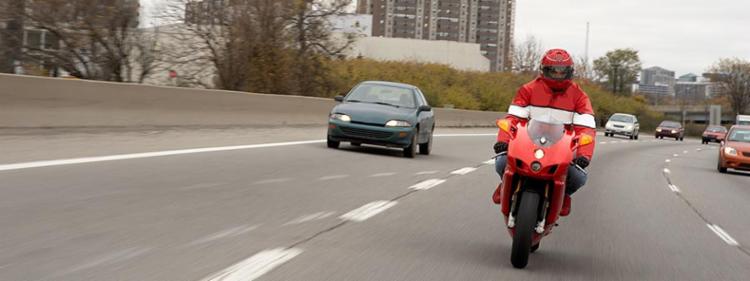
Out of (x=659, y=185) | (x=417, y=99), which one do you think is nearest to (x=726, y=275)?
(x=659, y=185)

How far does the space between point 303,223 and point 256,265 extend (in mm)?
2314

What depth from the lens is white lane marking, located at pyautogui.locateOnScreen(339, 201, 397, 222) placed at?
30.2 feet

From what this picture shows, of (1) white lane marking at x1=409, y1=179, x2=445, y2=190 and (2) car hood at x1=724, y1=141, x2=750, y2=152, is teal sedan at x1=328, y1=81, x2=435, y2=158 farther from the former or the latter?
(2) car hood at x1=724, y1=141, x2=750, y2=152

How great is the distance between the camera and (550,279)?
660cm

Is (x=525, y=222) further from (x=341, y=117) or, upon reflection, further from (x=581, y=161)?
(x=341, y=117)

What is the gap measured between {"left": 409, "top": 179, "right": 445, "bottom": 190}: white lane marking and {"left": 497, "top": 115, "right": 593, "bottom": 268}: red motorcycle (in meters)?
5.85

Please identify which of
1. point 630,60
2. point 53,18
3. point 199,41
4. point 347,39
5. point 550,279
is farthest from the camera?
point 630,60

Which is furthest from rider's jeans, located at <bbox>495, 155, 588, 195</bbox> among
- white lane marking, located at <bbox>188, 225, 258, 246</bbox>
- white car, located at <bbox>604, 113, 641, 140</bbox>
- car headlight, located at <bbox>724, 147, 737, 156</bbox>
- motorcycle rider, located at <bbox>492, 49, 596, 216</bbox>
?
white car, located at <bbox>604, 113, 641, 140</bbox>

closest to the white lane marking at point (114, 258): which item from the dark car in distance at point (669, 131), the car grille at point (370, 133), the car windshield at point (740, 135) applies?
the car grille at point (370, 133)

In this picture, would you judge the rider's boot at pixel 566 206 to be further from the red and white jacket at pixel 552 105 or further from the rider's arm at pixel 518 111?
the rider's arm at pixel 518 111

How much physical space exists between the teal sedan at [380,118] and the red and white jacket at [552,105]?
34.0ft

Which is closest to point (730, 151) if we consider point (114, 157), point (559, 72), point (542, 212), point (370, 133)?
point (370, 133)

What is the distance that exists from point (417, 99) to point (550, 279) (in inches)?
498

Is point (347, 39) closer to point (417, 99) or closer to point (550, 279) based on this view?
point (417, 99)
